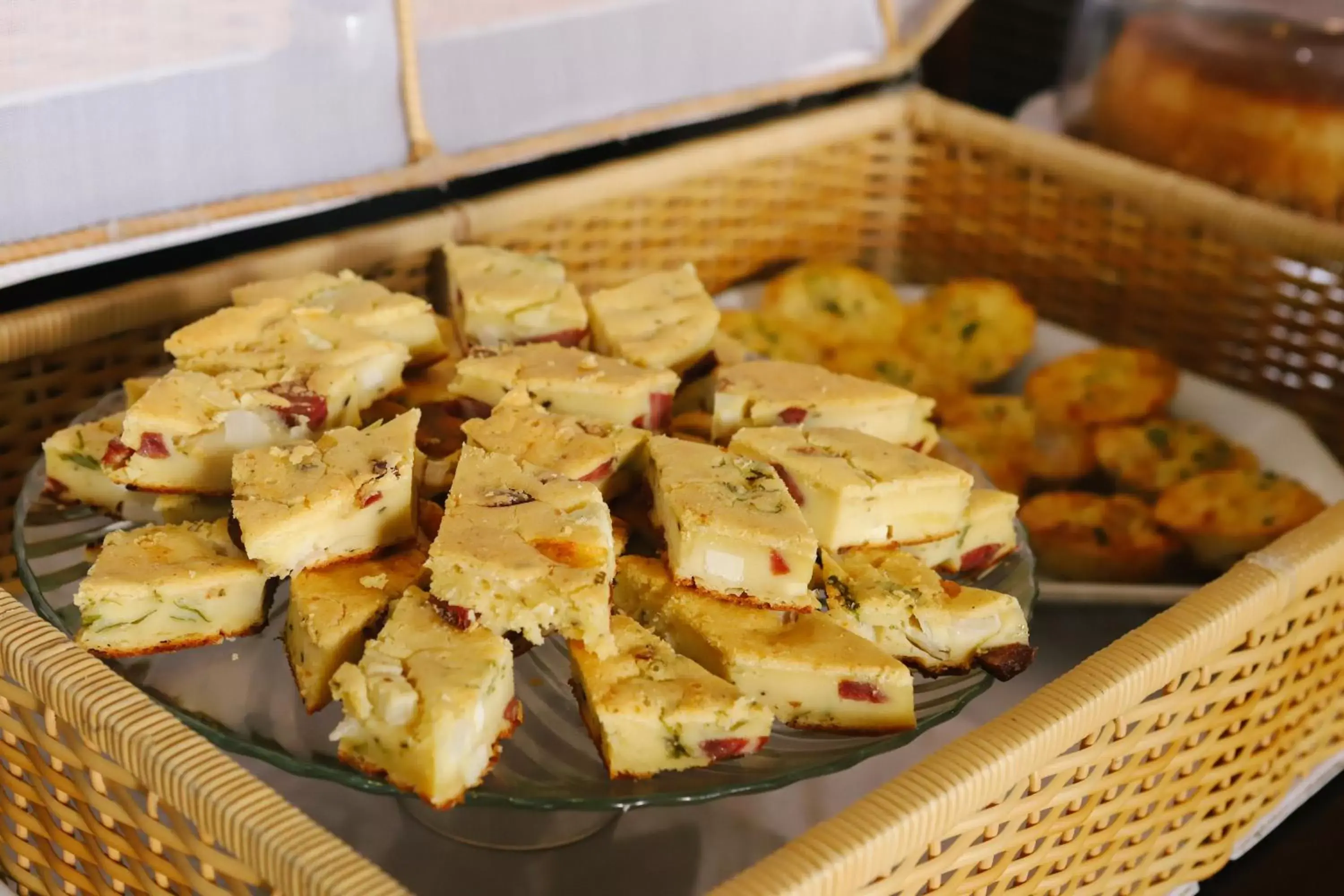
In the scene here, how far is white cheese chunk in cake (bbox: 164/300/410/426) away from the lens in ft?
2.92

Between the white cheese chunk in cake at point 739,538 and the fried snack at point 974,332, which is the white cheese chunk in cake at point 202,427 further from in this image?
the fried snack at point 974,332

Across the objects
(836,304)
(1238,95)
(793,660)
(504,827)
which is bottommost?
(504,827)

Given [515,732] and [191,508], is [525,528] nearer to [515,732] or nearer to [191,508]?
[515,732]

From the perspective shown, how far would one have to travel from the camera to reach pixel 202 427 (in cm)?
83

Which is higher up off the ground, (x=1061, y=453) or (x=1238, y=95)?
(x=1238, y=95)

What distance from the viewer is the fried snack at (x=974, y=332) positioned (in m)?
1.40

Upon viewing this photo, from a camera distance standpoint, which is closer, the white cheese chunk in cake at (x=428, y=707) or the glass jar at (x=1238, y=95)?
the white cheese chunk in cake at (x=428, y=707)

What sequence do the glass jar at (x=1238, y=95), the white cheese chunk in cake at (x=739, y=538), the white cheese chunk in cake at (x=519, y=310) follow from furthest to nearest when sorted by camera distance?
the glass jar at (x=1238, y=95), the white cheese chunk in cake at (x=519, y=310), the white cheese chunk in cake at (x=739, y=538)

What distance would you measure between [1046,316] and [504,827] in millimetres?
993

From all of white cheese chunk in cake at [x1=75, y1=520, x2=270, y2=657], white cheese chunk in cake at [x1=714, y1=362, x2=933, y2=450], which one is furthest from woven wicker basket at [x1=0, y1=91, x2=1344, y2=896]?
white cheese chunk in cake at [x1=714, y1=362, x2=933, y2=450]

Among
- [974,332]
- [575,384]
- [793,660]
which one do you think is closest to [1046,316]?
[974,332]

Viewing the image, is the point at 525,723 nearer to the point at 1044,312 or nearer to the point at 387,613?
the point at 387,613

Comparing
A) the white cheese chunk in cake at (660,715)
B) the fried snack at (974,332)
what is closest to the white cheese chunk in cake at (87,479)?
the white cheese chunk in cake at (660,715)

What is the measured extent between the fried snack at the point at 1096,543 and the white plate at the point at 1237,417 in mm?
17
